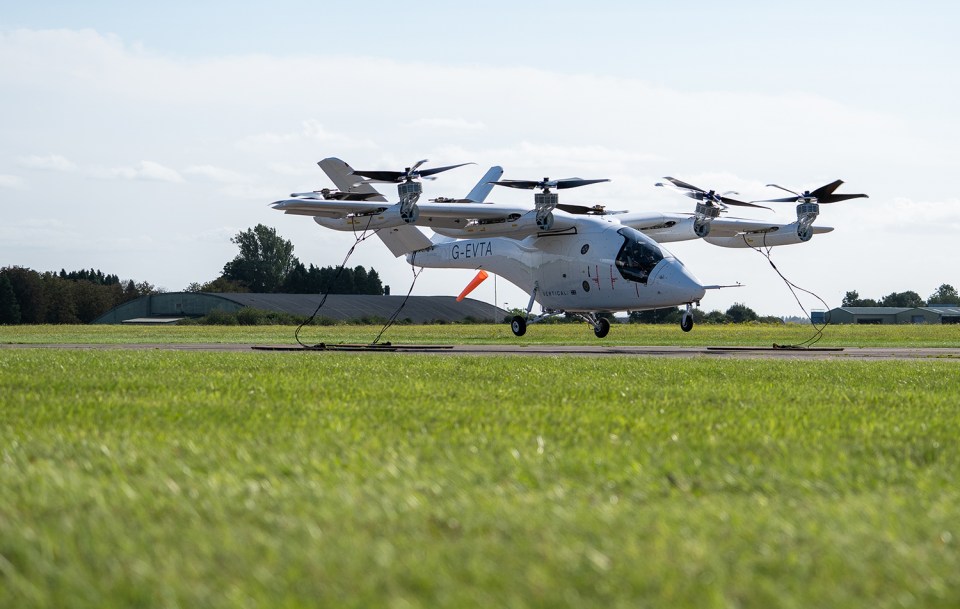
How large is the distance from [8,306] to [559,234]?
7389 centimetres

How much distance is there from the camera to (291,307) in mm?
96438

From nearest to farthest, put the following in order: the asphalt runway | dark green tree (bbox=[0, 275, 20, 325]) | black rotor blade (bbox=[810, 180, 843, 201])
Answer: the asphalt runway → black rotor blade (bbox=[810, 180, 843, 201]) → dark green tree (bbox=[0, 275, 20, 325])

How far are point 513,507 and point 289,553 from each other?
1.34 metres

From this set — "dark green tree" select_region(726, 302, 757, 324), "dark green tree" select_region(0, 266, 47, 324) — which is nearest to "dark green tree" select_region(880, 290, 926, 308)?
"dark green tree" select_region(726, 302, 757, 324)

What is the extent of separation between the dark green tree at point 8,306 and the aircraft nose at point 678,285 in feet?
258

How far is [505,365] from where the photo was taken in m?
18.7

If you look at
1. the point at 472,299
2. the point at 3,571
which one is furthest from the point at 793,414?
the point at 472,299

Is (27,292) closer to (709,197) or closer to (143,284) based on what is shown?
(143,284)

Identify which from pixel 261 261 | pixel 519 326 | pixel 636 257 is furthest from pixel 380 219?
pixel 261 261

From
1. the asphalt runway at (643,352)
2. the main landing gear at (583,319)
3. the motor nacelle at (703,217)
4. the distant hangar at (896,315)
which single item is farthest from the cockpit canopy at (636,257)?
the distant hangar at (896,315)

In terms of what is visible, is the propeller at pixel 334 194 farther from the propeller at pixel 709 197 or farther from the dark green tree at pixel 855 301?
the dark green tree at pixel 855 301

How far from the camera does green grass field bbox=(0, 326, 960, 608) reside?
369cm

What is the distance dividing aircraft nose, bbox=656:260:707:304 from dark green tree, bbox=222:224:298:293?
11195cm

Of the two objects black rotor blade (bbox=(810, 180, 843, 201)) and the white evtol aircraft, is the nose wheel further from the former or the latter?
black rotor blade (bbox=(810, 180, 843, 201))
